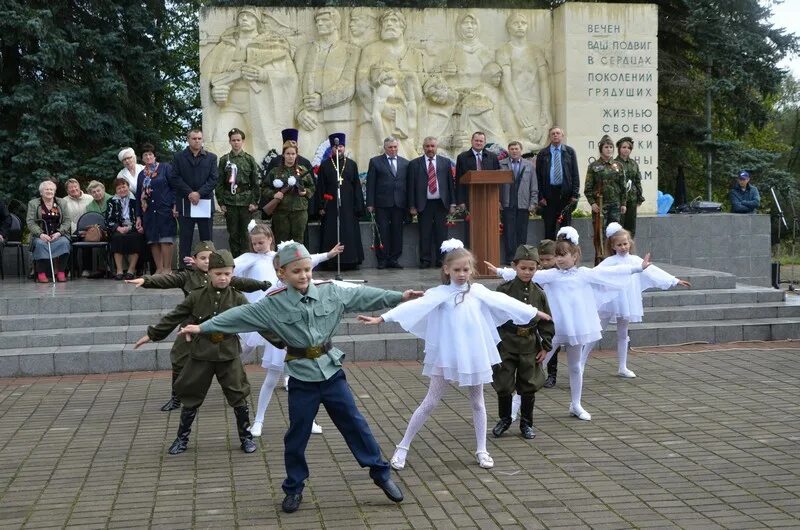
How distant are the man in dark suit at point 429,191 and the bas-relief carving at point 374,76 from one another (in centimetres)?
203

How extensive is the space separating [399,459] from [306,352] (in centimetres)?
132

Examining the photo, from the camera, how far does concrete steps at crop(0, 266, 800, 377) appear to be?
11.5m

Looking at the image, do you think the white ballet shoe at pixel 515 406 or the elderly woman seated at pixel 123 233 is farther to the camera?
the elderly woman seated at pixel 123 233

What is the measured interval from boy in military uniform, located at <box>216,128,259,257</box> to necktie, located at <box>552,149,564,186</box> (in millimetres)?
4883

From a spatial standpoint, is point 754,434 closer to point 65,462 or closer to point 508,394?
point 508,394

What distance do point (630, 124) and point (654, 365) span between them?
895 cm

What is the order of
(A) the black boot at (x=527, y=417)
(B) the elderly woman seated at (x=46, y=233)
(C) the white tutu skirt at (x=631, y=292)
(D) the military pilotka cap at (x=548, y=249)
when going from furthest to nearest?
(B) the elderly woman seated at (x=46, y=233)
(C) the white tutu skirt at (x=631, y=292)
(D) the military pilotka cap at (x=548, y=249)
(A) the black boot at (x=527, y=417)

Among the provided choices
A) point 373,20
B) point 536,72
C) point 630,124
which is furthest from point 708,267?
point 373,20

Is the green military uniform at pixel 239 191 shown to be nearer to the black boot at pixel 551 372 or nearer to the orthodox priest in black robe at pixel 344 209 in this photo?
the orthodox priest in black robe at pixel 344 209

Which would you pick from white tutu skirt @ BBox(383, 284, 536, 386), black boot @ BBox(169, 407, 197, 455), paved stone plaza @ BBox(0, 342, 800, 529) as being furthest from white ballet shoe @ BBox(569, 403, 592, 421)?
black boot @ BBox(169, 407, 197, 455)

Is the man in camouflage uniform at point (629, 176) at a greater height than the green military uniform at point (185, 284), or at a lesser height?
greater

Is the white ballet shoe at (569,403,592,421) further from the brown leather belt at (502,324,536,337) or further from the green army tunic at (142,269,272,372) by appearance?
the green army tunic at (142,269,272,372)

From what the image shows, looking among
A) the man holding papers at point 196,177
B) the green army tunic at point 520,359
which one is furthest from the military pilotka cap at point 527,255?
the man holding papers at point 196,177

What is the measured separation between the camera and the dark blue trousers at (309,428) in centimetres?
626
